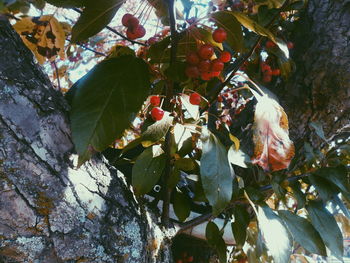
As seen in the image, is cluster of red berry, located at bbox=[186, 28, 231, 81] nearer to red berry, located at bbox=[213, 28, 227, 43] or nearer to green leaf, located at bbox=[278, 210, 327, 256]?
red berry, located at bbox=[213, 28, 227, 43]

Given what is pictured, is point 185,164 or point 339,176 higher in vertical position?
point 185,164

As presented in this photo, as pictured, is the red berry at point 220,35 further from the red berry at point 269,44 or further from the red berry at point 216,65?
Result: the red berry at point 269,44

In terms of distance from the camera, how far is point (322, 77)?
109cm

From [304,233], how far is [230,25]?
474 millimetres

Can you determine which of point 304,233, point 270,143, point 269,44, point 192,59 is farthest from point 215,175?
point 269,44

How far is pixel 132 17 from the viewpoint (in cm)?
71

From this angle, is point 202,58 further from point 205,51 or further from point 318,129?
point 318,129

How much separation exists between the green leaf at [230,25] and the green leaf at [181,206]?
0.36 meters

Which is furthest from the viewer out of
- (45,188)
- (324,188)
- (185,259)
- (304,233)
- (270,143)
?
(185,259)

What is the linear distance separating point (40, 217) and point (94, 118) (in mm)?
166

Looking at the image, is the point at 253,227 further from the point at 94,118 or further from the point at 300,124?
the point at 94,118

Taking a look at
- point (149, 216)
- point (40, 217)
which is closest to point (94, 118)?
point (40, 217)

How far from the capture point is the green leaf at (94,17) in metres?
0.62

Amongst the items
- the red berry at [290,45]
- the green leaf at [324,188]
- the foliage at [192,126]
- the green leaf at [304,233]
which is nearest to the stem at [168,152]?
the foliage at [192,126]
